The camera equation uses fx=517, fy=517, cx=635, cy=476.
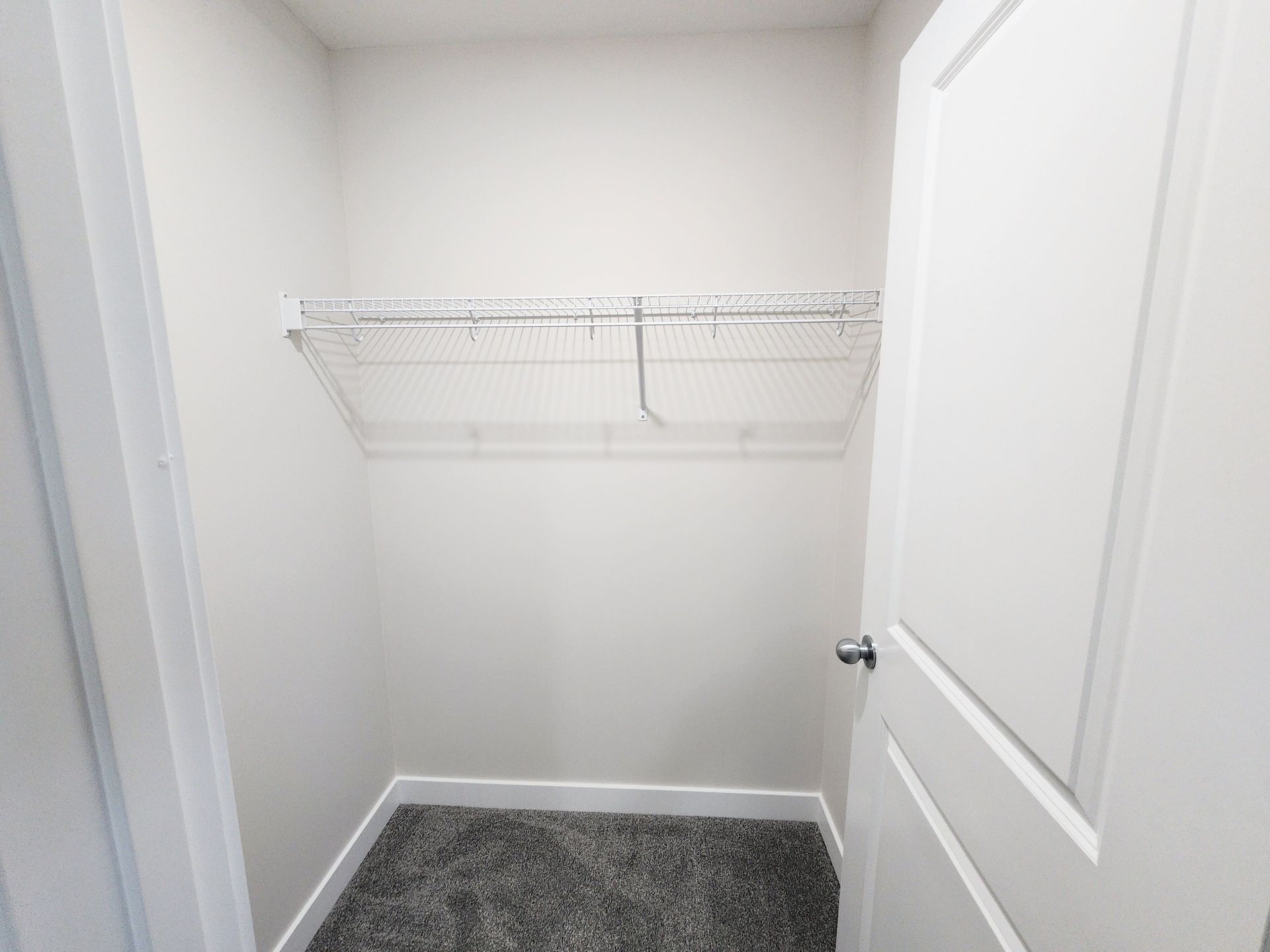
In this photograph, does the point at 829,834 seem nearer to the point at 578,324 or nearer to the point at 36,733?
the point at 578,324

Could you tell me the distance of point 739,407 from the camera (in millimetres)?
1600

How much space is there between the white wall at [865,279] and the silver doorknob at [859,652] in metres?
0.28

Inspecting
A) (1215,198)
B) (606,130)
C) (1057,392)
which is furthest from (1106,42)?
(606,130)

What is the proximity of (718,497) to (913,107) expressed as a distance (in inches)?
42.1

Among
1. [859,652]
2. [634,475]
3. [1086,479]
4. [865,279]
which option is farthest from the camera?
[634,475]

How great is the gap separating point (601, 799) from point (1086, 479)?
1.85 metres

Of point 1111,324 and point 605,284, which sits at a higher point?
point 605,284

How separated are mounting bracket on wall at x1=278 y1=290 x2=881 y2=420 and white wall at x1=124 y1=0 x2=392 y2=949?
0.13 metres

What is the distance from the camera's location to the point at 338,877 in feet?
5.04

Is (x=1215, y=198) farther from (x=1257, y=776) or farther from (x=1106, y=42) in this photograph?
(x=1257, y=776)

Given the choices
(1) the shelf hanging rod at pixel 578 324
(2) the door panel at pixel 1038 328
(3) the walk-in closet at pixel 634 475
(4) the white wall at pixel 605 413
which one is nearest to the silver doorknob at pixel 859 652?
(3) the walk-in closet at pixel 634 475

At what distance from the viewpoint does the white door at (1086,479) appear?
1.23 feet

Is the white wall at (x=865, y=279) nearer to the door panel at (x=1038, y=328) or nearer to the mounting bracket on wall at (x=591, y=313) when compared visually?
the mounting bracket on wall at (x=591, y=313)

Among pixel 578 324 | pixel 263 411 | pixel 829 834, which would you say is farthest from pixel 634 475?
pixel 829 834
